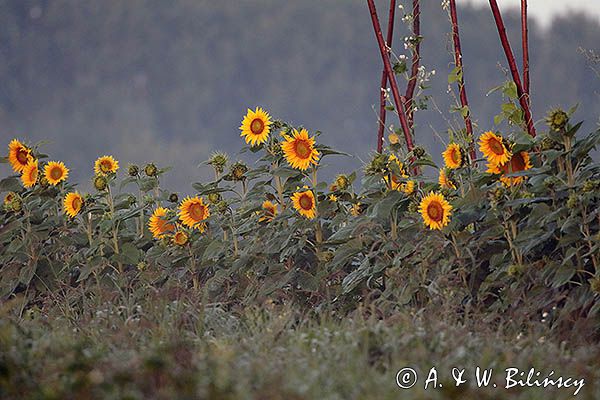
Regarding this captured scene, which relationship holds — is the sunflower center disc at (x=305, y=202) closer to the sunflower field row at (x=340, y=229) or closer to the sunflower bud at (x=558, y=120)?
the sunflower field row at (x=340, y=229)

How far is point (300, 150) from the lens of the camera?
11.4ft

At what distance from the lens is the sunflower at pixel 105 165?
13.1 ft

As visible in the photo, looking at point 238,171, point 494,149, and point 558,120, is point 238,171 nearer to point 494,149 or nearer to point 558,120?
point 494,149

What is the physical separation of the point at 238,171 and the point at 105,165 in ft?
2.42

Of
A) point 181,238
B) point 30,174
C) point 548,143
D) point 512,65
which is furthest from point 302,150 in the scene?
point 30,174

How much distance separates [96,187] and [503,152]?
6.09ft

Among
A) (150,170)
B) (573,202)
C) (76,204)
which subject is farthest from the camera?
(150,170)

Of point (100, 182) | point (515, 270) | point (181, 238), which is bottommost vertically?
point (515, 270)

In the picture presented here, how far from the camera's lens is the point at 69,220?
4.07m

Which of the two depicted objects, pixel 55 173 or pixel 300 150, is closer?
pixel 300 150

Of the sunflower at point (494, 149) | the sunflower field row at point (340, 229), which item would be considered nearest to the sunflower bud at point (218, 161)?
the sunflower field row at point (340, 229)

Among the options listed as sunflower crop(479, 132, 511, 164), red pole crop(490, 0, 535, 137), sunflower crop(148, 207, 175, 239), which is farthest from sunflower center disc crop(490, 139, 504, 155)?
sunflower crop(148, 207, 175, 239)

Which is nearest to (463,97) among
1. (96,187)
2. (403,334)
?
(96,187)

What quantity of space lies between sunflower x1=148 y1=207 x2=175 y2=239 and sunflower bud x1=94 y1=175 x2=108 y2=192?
0.26m
